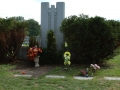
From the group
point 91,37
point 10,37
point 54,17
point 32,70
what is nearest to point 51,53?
point 32,70

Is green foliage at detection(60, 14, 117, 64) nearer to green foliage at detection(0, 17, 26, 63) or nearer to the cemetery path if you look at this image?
the cemetery path

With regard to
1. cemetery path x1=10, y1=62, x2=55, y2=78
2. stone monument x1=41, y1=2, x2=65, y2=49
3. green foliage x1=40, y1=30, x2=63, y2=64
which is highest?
stone monument x1=41, y1=2, x2=65, y2=49

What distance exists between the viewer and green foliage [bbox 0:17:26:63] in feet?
29.0

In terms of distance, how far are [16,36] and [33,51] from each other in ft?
4.91

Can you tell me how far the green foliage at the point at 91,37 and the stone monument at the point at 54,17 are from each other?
953 millimetres

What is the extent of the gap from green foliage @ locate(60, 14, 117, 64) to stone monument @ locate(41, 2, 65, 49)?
3.13 feet

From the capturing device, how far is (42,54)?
896 centimetres

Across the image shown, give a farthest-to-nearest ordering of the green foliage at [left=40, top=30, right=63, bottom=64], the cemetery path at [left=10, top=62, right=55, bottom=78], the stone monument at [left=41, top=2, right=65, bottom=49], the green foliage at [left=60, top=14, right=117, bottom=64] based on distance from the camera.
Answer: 1. the stone monument at [left=41, top=2, right=65, bottom=49]
2. the green foliage at [left=40, top=30, right=63, bottom=64]
3. the green foliage at [left=60, top=14, right=117, bottom=64]
4. the cemetery path at [left=10, top=62, right=55, bottom=78]

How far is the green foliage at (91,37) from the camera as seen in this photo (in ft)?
26.9

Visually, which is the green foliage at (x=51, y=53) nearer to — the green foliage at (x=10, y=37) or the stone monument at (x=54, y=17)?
the stone monument at (x=54, y=17)

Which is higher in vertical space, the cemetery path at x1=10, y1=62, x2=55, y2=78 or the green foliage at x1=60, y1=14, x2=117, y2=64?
the green foliage at x1=60, y1=14, x2=117, y2=64

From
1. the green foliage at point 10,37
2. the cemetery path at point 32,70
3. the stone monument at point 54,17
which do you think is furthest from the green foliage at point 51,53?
the green foliage at point 10,37

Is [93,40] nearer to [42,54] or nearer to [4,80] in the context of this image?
[42,54]

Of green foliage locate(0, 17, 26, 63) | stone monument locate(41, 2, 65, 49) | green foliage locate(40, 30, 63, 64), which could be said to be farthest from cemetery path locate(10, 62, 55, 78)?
stone monument locate(41, 2, 65, 49)
